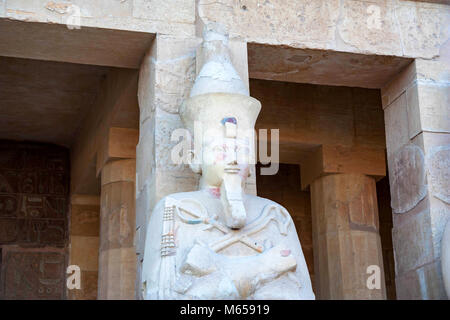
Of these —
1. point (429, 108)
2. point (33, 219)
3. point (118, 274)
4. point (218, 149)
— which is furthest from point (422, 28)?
point (33, 219)

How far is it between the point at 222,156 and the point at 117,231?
9.49 feet

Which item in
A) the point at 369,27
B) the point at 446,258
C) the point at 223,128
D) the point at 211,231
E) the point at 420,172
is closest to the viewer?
the point at 211,231

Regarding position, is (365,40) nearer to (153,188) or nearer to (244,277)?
(153,188)

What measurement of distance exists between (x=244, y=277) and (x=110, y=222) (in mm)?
3287

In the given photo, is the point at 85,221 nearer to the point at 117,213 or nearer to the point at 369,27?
the point at 117,213

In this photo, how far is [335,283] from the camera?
6871mm

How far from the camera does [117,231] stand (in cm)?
697

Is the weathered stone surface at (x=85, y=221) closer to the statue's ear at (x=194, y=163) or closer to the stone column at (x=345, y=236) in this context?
the stone column at (x=345, y=236)

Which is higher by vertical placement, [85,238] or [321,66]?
[321,66]

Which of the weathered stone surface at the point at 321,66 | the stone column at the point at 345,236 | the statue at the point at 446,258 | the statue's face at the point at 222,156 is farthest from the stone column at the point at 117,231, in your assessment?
the statue at the point at 446,258

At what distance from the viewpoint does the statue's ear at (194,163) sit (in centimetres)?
447

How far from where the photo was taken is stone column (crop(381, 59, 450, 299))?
16.9 feet

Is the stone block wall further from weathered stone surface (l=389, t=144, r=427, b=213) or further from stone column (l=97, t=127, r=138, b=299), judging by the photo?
weathered stone surface (l=389, t=144, r=427, b=213)
